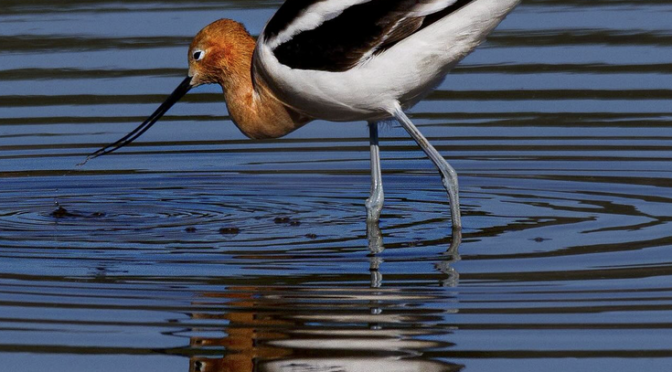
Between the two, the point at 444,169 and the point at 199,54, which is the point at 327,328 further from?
the point at 199,54

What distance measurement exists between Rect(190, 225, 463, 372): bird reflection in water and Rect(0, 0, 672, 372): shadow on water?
16 millimetres

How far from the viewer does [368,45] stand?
8.22m

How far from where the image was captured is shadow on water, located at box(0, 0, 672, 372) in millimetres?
6375

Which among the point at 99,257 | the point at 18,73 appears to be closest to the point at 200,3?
the point at 18,73

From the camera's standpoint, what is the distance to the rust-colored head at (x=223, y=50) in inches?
361

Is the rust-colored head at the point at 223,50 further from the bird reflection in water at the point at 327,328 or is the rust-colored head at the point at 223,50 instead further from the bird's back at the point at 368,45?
the bird reflection in water at the point at 327,328

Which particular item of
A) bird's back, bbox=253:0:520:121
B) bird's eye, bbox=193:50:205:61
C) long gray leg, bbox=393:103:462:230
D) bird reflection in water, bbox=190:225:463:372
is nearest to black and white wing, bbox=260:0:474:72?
bird's back, bbox=253:0:520:121

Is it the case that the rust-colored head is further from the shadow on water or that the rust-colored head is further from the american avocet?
the shadow on water

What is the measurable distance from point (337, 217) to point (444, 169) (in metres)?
0.70

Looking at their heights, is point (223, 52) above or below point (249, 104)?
above

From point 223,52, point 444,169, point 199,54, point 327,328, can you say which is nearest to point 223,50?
point 223,52

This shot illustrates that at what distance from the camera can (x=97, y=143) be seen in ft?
37.2

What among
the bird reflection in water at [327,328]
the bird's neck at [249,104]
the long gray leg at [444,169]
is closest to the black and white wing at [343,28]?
the long gray leg at [444,169]

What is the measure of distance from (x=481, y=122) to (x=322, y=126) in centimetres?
123
